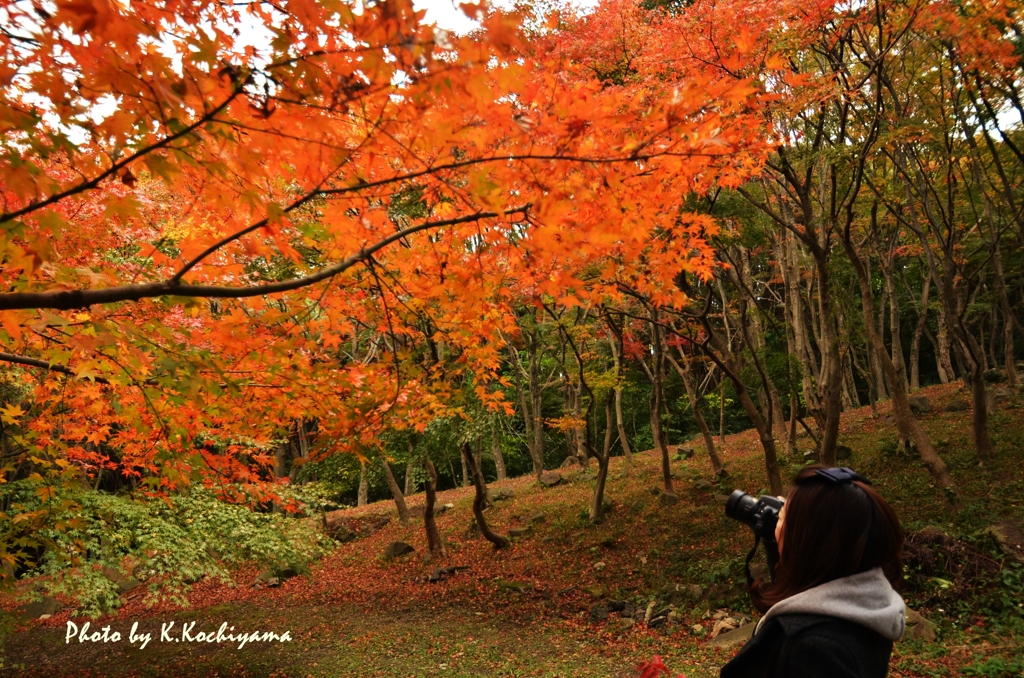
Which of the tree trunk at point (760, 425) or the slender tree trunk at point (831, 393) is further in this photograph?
the tree trunk at point (760, 425)

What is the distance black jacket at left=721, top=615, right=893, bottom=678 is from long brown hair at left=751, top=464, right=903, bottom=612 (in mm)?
89

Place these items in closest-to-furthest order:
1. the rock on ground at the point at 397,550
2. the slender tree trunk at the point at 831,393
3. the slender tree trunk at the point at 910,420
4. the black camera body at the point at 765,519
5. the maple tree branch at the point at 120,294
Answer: the black camera body at the point at 765,519
the maple tree branch at the point at 120,294
the slender tree trunk at the point at 831,393
the slender tree trunk at the point at 910,420
the rock on ground at the point at 397,550

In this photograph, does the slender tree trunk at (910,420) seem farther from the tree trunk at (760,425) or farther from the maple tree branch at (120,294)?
the maple tree branch at (120,294)

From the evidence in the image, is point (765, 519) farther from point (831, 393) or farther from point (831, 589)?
point (831, 393)

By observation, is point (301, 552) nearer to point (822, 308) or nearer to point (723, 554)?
point (723, 554)

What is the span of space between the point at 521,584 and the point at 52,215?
9242 mm

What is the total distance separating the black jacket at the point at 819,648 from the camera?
50.6 inches

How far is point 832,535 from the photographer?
55.3 inches

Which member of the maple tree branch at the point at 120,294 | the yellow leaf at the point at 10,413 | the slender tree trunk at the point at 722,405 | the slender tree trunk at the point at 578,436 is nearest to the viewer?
Result: the maple tree branch at the point at 120,294

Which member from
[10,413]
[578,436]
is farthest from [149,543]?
[578,436]

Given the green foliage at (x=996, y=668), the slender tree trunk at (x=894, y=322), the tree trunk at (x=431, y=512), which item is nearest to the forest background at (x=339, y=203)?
the tree trunk at (x=431, y=512)

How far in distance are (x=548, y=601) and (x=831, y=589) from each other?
8584mm

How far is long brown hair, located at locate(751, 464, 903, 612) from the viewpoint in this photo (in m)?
1.39

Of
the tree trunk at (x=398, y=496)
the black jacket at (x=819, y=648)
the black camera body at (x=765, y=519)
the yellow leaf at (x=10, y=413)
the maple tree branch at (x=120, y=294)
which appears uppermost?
the maple tree branch at (x=120, y=294)
